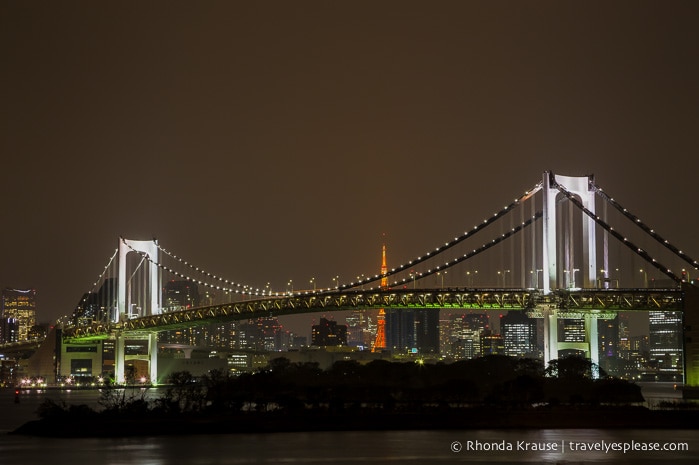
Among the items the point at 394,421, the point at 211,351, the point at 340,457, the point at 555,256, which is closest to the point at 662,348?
the point at 211,351

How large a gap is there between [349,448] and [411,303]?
3699 cm

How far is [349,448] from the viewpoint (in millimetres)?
44281

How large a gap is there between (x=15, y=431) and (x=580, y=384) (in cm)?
2995

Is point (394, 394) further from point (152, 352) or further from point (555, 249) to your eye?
point (152, 352)

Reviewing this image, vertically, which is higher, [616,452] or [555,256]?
[555,256]

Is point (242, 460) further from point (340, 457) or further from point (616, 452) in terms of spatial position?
point (616, 452)

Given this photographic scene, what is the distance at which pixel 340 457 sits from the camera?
41375mm

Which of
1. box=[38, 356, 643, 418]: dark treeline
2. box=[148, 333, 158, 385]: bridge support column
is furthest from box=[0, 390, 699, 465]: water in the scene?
box=[148, 333, 158, 385]: bridge support column

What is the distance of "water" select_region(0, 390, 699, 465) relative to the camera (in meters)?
40.6

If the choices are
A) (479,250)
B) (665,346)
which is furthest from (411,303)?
(665,346)

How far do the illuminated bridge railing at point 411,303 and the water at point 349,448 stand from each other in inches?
700

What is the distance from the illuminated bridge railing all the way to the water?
1779 centimetres

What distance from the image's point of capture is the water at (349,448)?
40594 millimetres

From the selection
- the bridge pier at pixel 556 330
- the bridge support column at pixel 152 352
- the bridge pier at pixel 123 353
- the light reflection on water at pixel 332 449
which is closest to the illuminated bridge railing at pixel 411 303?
the bridge pier at pixel 556 330
